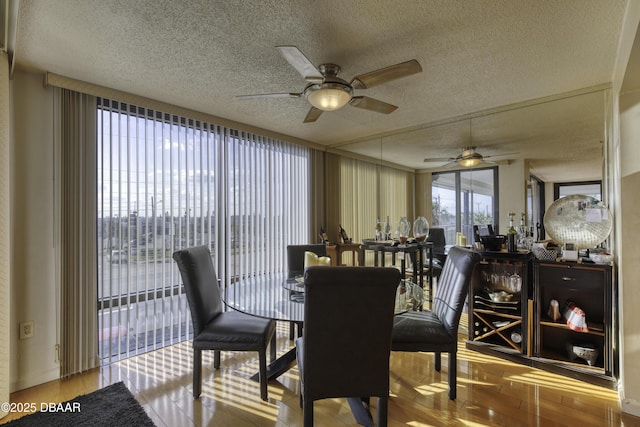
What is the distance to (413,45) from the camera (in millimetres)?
1912

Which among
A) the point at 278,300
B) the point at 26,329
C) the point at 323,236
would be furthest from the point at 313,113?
the point at 26,329

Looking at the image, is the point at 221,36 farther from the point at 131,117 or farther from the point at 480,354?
the point at 480,354

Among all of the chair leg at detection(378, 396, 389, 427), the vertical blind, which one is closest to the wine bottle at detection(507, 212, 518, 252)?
the chair leg at detection(378, 396, 389, 427)

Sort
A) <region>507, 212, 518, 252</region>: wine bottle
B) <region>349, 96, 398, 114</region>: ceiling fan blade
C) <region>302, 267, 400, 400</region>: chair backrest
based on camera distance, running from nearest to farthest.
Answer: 1. <region>302, 267, 400, 400</region>: chair backrest
2. <region>349, 96, 398, 114</region>: ceiling fan blade
3. <region>507, 212, 518, 252</region>: wine bottle

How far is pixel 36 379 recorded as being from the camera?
2.26m

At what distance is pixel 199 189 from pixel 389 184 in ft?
7.89

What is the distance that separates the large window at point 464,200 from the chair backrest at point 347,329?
2.22 m

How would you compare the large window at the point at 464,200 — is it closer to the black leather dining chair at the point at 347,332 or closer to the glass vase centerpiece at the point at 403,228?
the glass vase centerpiece at the point at 403,228

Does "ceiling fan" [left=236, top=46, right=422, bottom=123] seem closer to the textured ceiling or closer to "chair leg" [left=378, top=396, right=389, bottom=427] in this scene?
the textured ceiling

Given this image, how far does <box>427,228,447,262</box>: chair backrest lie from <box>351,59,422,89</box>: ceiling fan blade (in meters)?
2.23

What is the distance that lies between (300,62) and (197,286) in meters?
1.63

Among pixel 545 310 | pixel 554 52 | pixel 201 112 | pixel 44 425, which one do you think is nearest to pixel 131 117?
pixel 201 112

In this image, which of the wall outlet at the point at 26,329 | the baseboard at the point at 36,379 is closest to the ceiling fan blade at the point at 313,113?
the wall outlet at the point at 26,329

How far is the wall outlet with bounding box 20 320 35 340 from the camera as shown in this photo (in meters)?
2.21
